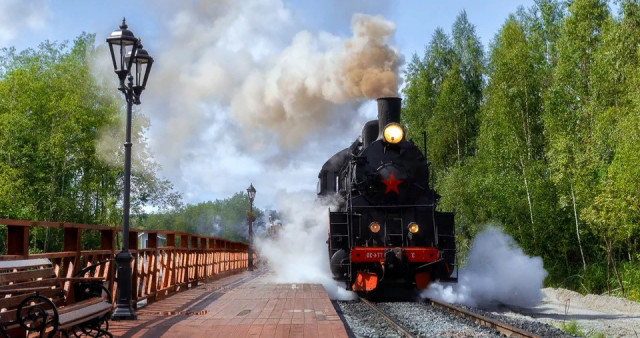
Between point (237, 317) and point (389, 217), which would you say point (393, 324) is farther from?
point (389, 217)

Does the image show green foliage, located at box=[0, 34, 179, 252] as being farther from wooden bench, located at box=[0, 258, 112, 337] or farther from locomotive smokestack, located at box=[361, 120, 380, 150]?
wooden bench, located at box=[0, 258, 112, 337]

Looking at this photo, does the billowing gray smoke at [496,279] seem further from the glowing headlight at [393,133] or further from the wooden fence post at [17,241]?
the wooden fence post at [17,241]

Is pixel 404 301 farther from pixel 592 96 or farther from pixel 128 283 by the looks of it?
pixel 592 96

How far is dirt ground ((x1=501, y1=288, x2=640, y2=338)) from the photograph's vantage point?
11.2 m

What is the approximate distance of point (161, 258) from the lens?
12.3 meters

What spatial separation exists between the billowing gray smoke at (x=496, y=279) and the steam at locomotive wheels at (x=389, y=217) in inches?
52.6

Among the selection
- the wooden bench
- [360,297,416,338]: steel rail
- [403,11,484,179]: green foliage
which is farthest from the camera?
[403,11,484,179]: green foliage

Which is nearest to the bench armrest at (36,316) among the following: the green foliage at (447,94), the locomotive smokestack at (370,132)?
the locomotive smokestack at (370,132)

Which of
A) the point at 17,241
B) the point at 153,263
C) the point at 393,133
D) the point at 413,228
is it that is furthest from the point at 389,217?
the point at 17,241

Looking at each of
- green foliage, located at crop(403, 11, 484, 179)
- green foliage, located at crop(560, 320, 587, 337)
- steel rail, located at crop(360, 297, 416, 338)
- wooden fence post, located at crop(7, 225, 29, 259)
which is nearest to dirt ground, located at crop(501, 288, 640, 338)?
green foliage, located at crop(560, 320, 587, 337)

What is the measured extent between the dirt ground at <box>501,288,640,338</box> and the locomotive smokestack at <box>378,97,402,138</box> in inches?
162

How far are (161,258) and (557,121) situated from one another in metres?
17.4

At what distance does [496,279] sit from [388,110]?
18.4 feet

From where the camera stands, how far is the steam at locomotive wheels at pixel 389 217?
13.4m
